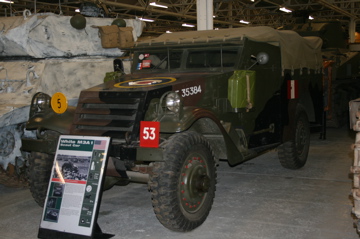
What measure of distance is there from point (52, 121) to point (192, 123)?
1742mm

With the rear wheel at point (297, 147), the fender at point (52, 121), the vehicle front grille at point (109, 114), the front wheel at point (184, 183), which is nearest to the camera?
the front wheel at point (184, 183)

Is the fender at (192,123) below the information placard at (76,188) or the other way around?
the other way around

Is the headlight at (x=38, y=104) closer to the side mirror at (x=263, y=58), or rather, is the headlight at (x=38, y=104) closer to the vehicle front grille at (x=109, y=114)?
the vehicle front grille at (x=109, y=114)

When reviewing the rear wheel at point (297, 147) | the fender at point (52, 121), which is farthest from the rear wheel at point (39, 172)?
the rear wheel at point (297, 147)

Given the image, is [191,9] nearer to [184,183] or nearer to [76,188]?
[184,183]

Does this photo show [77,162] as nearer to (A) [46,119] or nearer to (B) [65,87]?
(A) [46,119]

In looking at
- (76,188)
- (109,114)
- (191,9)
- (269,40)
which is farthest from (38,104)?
(191,9)

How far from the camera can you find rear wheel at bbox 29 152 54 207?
5488mm

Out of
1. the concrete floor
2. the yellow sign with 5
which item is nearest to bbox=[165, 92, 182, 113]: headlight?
the concrete floor

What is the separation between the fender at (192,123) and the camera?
15.2ft

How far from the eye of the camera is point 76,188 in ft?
15.0

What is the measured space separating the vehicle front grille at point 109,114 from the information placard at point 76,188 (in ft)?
1.12

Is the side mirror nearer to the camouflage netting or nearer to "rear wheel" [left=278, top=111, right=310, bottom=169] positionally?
"rear wheel" [left=278, top=111, right=310, bottom=169]

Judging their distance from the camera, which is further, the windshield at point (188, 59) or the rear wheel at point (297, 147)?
the rear wheel at point (297, 147)
